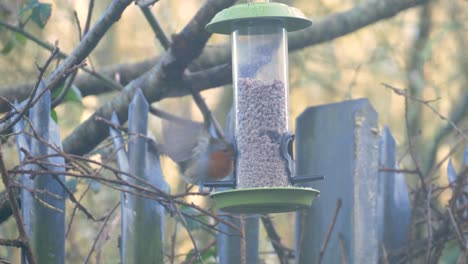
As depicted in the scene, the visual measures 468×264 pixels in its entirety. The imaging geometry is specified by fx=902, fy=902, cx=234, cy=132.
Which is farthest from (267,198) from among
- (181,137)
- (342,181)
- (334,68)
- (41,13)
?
(334,68)

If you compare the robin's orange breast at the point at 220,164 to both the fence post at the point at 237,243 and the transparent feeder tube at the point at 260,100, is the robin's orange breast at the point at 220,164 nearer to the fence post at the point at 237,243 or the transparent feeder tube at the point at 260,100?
the fence post at the point at 237,243

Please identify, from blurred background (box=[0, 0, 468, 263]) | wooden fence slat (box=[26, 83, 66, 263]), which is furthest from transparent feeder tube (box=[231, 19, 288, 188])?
blurred background (box=[0, 0, 468, 263])

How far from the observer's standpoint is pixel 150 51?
416 inches

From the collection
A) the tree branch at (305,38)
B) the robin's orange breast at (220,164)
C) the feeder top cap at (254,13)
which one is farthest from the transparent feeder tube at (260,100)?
the tree branch at (305,38)

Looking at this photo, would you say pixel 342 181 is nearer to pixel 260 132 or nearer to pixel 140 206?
pixel 260 132

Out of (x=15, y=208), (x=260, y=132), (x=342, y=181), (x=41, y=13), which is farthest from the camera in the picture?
(x=41, y=13)

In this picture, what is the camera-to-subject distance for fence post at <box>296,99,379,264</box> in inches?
156

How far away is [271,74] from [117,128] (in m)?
0.70

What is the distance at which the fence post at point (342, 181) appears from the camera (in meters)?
3.96

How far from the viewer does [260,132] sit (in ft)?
12.4

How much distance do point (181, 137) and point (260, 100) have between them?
0.97 meters

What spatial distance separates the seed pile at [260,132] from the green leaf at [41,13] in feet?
3.46

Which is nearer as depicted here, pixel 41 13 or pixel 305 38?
pixel 41 13

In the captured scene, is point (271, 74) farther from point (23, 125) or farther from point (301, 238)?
point (23, 125)
